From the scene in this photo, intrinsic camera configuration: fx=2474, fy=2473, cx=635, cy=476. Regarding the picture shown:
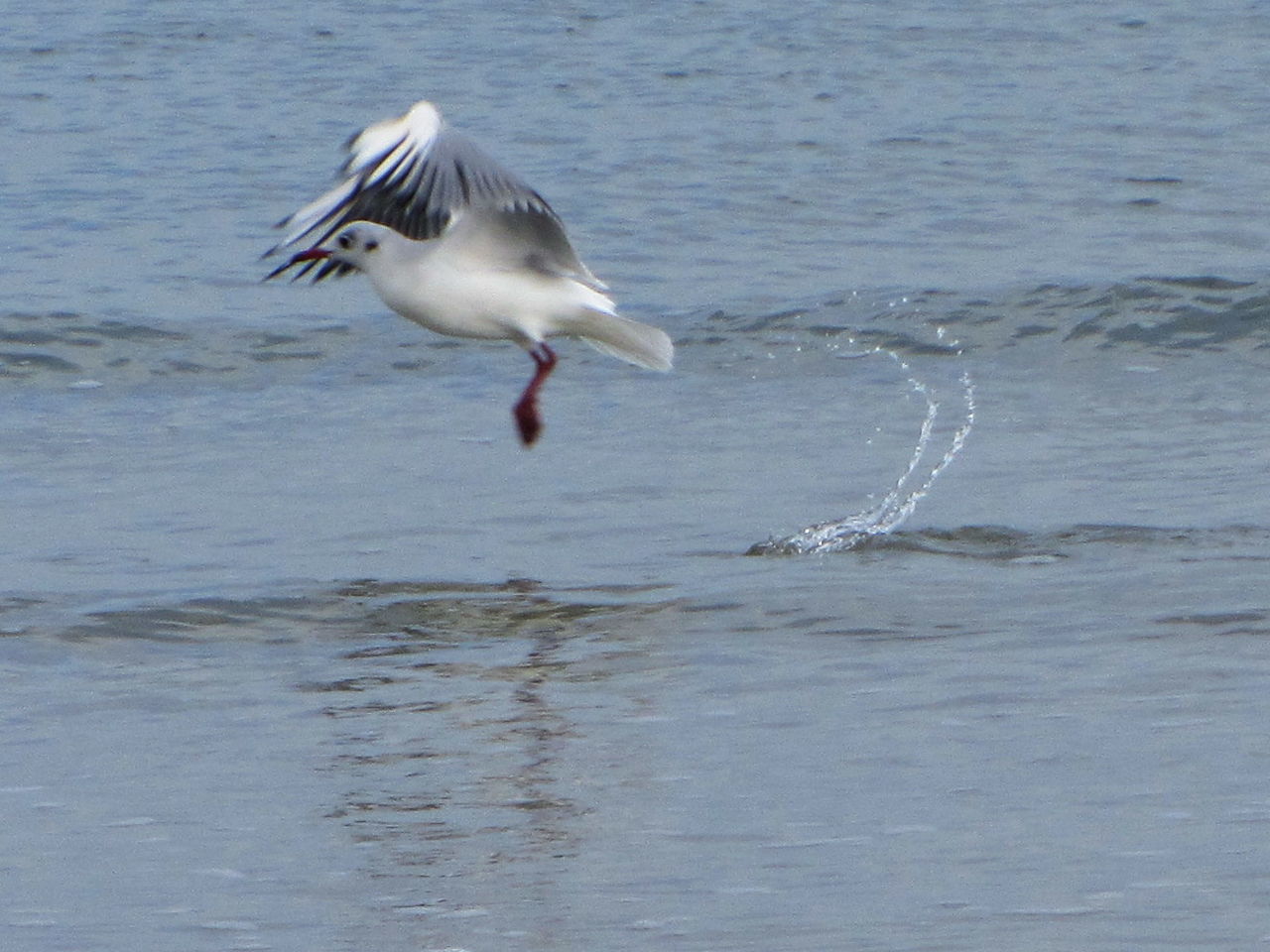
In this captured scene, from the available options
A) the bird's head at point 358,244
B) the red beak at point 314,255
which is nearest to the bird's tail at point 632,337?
the bird's head at point 358,244

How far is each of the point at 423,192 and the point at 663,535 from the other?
130 centimetres

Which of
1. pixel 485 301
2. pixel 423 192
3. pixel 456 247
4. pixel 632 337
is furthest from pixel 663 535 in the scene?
pixel 423 192

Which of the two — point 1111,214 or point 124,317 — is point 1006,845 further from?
point 1111,214

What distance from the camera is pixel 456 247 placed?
7.30 m

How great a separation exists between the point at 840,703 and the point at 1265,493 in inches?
104

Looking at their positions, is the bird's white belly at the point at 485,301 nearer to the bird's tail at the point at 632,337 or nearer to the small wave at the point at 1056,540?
the bird's tail at the point at 632,337

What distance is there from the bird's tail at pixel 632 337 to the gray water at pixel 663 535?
0.56 meters

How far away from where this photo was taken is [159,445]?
9.23 meters

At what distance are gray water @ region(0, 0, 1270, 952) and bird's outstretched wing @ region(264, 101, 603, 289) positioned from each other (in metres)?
0.95

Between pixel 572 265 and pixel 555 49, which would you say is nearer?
pixel 572 265

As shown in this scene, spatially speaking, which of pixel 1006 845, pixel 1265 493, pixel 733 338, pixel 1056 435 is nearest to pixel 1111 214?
pixel 733 338

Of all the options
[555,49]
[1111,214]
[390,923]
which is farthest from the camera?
[555,49]

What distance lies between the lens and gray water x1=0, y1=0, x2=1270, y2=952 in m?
4.66

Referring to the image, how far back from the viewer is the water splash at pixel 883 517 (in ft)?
24.3
